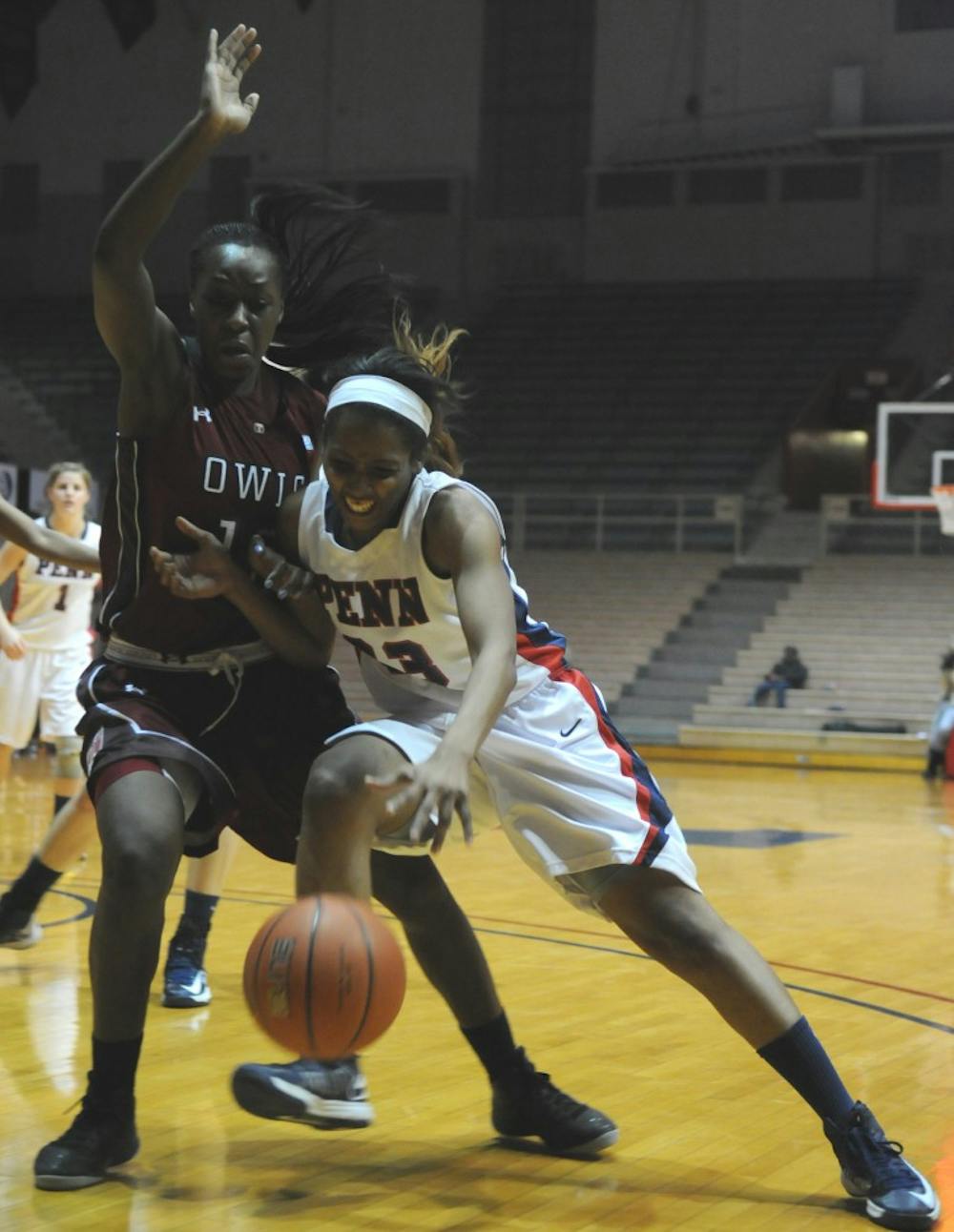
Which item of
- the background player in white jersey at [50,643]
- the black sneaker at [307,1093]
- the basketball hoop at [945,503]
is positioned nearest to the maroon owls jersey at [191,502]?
the black sneaker at [307,1093]

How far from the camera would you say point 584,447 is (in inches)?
892

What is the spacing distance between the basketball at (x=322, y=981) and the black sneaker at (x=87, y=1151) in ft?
1.42

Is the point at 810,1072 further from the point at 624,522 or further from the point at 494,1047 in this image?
the point at 624,522

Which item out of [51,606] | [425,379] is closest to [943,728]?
[51,606]

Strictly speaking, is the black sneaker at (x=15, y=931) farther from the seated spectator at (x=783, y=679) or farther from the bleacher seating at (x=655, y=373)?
the bleacher seating at (x=655, y=373)

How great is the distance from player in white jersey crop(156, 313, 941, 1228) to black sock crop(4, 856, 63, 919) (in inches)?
89.4

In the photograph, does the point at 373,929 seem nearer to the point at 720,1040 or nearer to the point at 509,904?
the point at 720,1040

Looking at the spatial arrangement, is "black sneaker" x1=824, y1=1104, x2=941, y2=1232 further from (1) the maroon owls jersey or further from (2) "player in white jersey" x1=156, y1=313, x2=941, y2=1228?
(1) the maroon owls jersey

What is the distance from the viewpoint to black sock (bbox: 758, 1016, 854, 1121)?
313cm

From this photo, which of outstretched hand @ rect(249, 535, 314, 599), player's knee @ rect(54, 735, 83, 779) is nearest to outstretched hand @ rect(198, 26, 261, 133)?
outstretched hand @ rect(249, 535, 314, 599)

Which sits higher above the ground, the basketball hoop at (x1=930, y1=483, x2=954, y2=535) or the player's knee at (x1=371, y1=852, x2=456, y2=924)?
the player's knee at (x1=371, y1=852, x2=456, y2=924)

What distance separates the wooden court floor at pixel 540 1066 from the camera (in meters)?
3.02

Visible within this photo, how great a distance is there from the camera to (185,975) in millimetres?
4754

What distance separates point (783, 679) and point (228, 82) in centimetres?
1492
